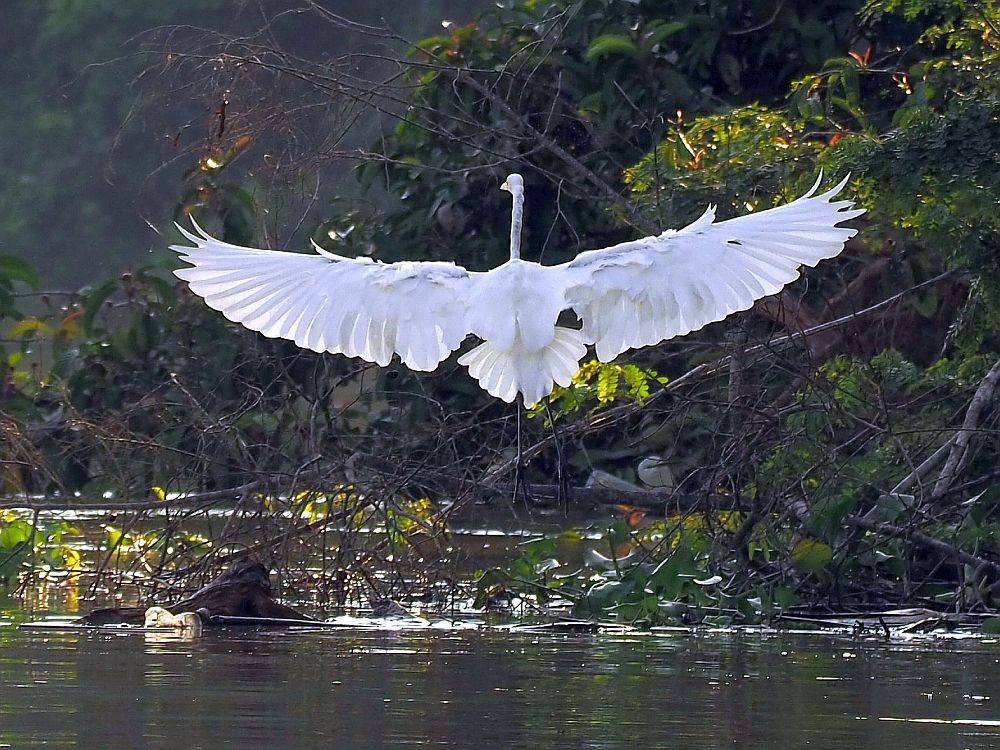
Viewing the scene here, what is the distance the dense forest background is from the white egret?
2.28 ft

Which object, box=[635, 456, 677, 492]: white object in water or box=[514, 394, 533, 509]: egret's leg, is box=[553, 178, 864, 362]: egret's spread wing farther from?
box=[635, 456, 677, 492]: white object in water

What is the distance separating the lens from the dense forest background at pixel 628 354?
718 centimetres

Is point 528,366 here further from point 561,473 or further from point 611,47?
point 611,47

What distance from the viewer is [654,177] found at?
27.1 ft

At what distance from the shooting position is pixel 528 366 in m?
6.70

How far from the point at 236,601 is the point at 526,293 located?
141 cm

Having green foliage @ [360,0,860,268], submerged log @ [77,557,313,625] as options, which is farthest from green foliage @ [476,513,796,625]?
green foliage @ [360,0,860,268]

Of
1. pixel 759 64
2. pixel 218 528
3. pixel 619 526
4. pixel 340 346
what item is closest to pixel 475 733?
pixel 340 346

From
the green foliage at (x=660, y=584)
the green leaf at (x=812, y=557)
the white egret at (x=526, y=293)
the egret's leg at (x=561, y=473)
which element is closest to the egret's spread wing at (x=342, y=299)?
the white egret at (x=526, y=293)

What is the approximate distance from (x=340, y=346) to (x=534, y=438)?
198cm

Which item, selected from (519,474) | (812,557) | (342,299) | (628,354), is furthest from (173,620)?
(628,354)

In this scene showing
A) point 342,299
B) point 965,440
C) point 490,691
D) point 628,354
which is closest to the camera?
point 490,691

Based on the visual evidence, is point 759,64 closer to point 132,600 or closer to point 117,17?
point 132,600

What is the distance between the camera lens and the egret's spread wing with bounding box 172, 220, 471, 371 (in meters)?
6.58
